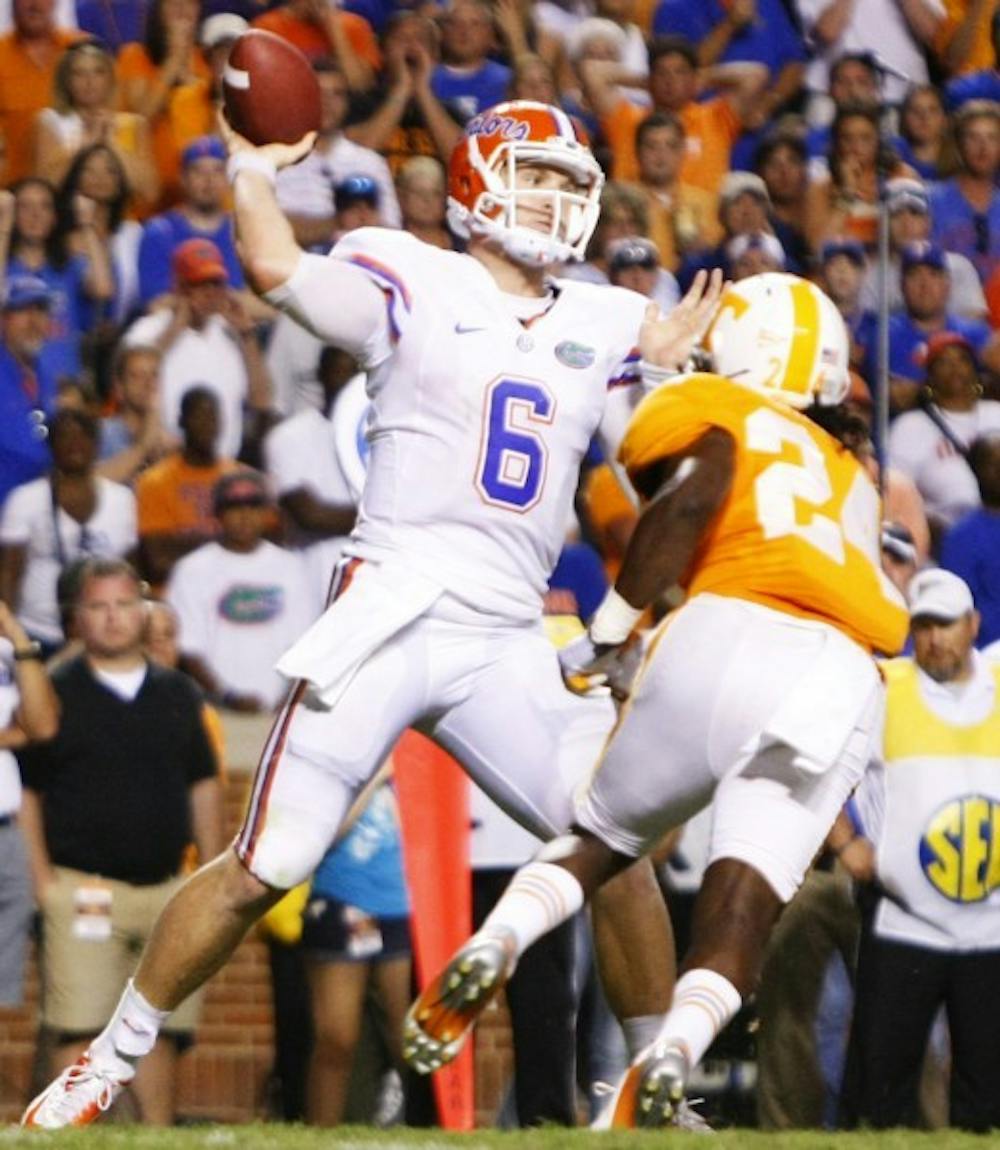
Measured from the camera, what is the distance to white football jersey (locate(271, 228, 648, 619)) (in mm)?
6195

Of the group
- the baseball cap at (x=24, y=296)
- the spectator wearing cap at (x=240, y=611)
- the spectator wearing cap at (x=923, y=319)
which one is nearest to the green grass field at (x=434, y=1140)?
the spectator wearing cap at (x=240, y=611)

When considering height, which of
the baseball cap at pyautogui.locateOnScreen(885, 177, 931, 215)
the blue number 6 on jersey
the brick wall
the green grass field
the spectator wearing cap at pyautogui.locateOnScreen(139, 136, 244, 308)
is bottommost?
the brick wall

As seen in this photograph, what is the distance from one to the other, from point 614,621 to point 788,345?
643 millimetres

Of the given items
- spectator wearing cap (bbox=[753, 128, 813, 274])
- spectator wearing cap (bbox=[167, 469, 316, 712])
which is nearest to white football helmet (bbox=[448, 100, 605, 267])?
spectator wearing cap (bbox=[167, 469, 316, 712])

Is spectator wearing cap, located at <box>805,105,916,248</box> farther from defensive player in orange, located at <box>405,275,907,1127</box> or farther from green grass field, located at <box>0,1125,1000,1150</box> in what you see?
green grass field, located at <box>0,1125,1000,1150</box>

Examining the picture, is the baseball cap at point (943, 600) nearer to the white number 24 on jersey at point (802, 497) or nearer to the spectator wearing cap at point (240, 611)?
the spectator wearing cap at point (240, 611)

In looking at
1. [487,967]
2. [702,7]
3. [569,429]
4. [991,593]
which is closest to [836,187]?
[702,7]

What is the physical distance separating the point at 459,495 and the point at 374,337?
369 mm

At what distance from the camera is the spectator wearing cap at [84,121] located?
10.6 m

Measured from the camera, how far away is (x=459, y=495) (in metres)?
6.21

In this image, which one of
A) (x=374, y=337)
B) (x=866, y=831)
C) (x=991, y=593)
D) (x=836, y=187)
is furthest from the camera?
(x=836, y=187)

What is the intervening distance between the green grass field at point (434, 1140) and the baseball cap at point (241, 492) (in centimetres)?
356

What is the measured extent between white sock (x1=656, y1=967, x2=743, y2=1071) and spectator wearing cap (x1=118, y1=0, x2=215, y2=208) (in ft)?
19.6

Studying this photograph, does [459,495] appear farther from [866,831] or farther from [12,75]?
[12,75]
